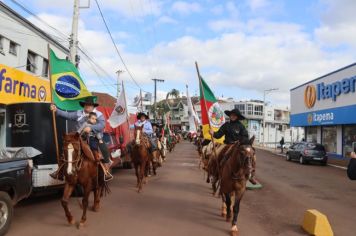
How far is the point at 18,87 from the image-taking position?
17984 millimetres

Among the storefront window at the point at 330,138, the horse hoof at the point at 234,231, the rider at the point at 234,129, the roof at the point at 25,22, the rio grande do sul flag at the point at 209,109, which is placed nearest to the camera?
the horse hoof at the point at 234,231

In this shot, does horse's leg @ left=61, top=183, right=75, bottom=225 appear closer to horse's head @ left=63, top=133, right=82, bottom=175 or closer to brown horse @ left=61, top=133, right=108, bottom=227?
brown horse @ left=61, top=133, right=108, bottom=227

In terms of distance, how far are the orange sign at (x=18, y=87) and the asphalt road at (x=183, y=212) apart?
5.80 metres

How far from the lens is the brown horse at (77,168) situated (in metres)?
7.99

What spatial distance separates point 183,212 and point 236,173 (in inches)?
85.2

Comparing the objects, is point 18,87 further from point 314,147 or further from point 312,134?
point 312,134

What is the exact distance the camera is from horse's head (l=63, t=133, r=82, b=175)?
26.0 feet

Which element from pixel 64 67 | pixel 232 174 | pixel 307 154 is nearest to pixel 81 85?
pixel 64 67

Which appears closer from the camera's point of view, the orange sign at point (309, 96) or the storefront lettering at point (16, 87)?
the storefront lettering at point (16, 87)

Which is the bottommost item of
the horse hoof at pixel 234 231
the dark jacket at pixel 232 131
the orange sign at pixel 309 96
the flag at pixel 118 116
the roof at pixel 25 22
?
the horse hoof at pixel 234 231

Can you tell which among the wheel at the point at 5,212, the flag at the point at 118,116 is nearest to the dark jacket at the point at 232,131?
the wheel at the point at 5,212

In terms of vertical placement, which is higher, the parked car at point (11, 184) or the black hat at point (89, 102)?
the black hat at point (89, 102)

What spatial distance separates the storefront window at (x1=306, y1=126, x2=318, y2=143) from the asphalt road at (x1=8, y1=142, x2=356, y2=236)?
25249 mm

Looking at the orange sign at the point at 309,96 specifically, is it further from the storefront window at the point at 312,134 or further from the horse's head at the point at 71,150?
the horse's head at the point at 71,150
